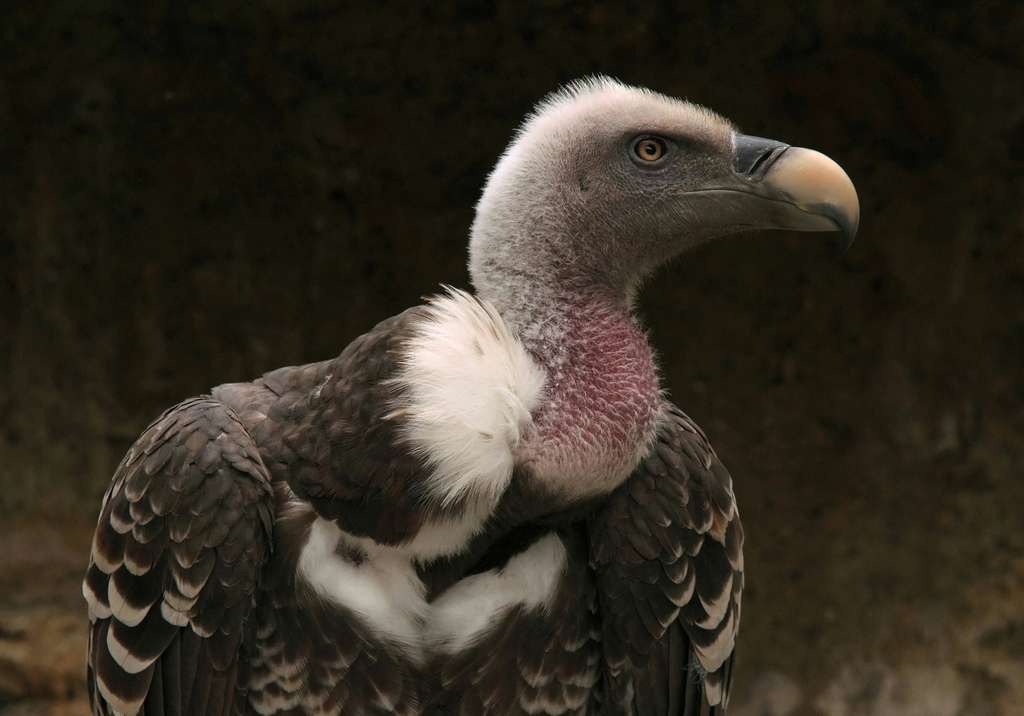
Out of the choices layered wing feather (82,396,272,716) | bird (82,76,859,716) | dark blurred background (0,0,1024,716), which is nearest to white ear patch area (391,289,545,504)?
bird (82,76,859,716)

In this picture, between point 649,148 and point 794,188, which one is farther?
point 649,148

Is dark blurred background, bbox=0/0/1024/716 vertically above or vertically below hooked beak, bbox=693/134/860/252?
below

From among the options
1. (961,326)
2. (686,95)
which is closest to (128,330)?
(686,95)

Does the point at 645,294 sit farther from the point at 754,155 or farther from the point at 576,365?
the point at 576,365

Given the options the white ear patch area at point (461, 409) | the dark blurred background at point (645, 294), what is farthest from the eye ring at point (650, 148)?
the dark blurred background at point (645, 294)

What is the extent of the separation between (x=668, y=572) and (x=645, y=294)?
9.12 ft

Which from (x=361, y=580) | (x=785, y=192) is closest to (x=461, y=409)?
(x=361, y=580)

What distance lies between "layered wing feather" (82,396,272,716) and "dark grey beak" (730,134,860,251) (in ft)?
3.90

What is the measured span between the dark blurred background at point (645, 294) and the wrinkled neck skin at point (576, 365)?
2.69 metres

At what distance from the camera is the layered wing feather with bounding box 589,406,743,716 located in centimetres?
302

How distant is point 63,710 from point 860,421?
3445mm

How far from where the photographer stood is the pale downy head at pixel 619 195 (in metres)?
2.83

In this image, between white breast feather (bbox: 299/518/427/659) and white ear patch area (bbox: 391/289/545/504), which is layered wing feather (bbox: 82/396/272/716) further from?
white ear patch area (bbox: 391/289/545/504)

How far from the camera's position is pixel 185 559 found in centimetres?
283
